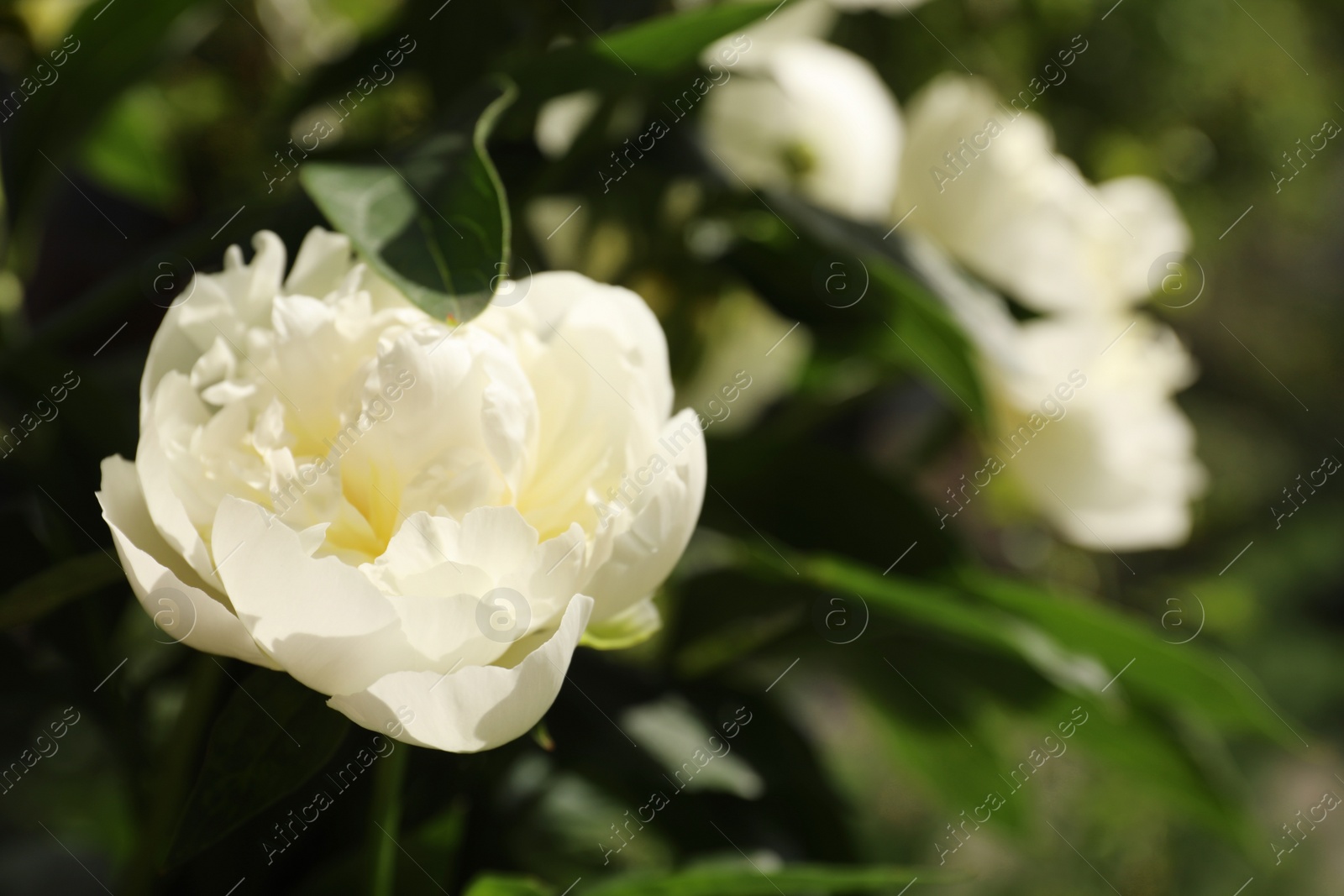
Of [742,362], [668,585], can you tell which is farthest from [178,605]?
[742,362]

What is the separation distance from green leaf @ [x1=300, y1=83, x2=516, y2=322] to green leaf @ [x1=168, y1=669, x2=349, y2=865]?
0.25 ft

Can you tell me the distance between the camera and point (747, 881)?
0.75 ft

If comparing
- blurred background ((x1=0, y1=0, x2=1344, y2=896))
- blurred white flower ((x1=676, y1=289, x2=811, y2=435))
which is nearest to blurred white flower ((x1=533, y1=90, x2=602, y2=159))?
blurred background ((x1=0, y1=0, x2=1344, y2=896))

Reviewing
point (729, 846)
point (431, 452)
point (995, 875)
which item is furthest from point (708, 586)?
point (995, 875)

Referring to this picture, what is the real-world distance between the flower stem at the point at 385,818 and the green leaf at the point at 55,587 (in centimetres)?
7

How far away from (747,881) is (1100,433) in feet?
0.85

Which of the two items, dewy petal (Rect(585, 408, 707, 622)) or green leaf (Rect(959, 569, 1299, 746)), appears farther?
green leaf (Rect(959, 569, 1299, 746))

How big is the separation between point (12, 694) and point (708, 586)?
0.23 meters

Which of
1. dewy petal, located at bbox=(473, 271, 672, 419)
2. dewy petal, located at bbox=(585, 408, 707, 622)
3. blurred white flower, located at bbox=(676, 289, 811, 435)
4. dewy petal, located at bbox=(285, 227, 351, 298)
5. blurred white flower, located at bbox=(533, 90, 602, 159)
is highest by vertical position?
dewy petal, located at bbox=(285, 227, 351, 298)

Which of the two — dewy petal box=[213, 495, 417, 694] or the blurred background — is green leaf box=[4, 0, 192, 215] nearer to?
the blurred background

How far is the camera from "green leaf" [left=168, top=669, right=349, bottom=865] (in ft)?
0.55

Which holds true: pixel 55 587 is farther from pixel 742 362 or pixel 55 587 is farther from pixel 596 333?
pixel 742 362

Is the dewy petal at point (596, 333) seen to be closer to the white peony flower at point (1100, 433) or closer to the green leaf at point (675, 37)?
the green leaf at point (675, 37)

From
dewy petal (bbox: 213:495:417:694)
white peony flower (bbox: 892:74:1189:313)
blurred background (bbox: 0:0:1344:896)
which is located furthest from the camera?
white peony flower (bbox: 892:74:1189:313)
